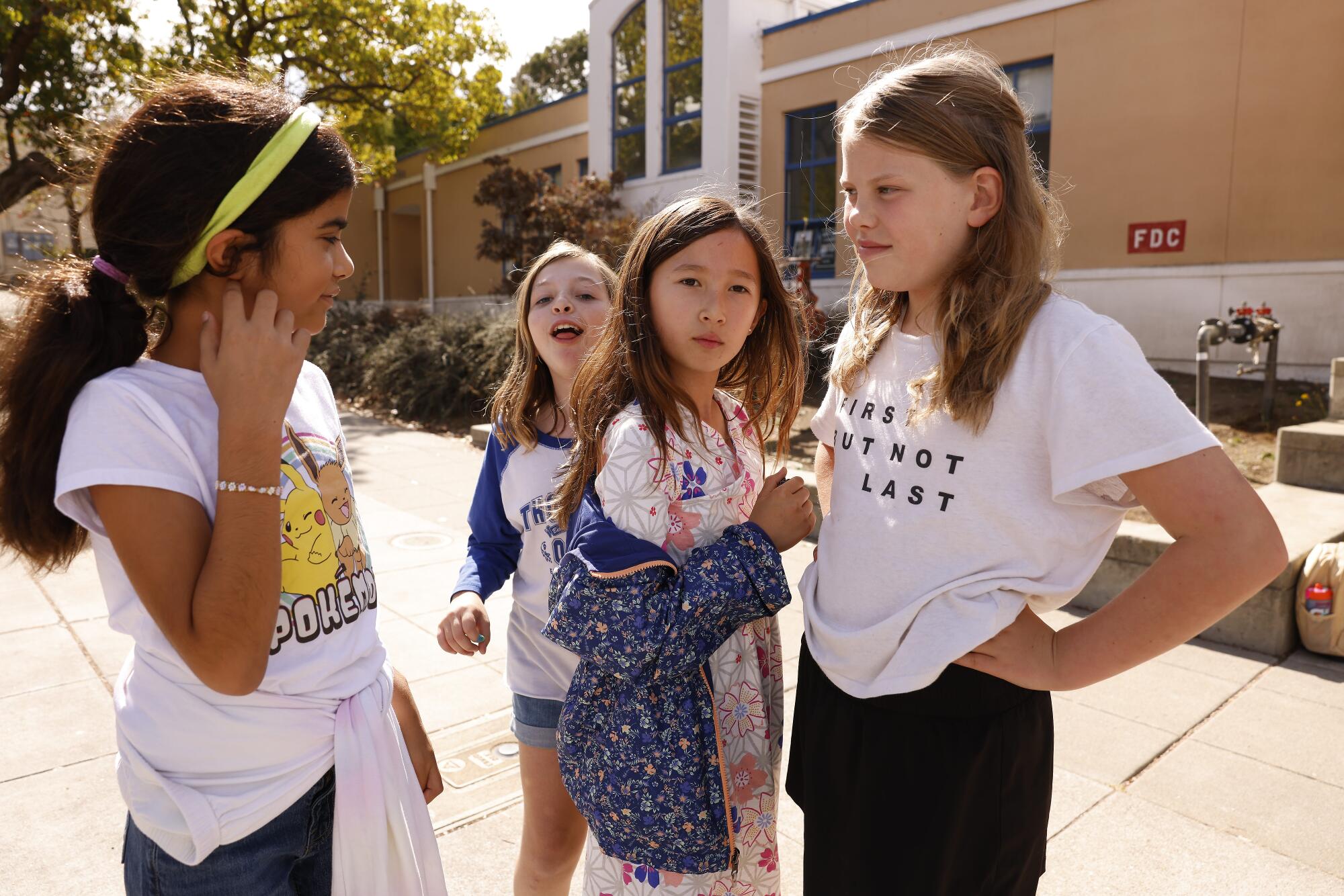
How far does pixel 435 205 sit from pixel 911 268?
26.5 m

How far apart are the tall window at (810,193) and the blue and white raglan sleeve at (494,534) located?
13.1 metres

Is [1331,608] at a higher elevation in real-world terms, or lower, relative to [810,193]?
lower

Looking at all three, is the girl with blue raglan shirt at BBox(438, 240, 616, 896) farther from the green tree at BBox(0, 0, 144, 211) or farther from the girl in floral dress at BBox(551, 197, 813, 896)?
the green tree at BBox(0, 0, 144, 211)

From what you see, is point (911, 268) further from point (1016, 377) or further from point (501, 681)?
point (501, 681)

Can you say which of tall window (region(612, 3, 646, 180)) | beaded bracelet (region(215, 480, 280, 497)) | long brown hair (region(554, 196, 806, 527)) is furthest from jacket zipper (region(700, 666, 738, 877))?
tall window (region(612, 3, 646, 180))

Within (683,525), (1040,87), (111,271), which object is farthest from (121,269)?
(1040,87)

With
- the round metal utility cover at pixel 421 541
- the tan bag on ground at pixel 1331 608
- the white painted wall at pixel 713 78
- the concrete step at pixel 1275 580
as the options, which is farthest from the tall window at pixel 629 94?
the tan bag on ground at pixel 1331 608

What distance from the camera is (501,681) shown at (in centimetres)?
395

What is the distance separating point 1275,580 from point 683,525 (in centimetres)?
350

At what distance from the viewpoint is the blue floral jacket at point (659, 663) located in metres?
1.48

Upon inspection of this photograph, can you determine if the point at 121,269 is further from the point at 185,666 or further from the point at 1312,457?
the point at 1312,457

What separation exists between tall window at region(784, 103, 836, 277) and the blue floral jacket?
45.2 feet

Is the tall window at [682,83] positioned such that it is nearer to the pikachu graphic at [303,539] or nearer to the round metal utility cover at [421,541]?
the round metal utility cover at [421,541]

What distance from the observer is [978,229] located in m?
1.55
